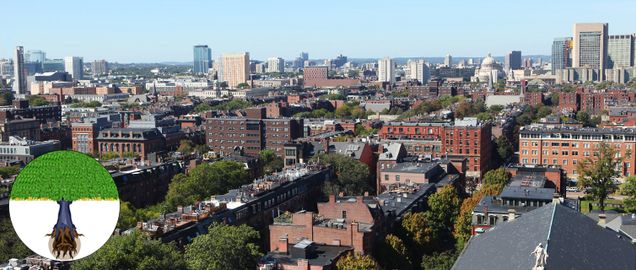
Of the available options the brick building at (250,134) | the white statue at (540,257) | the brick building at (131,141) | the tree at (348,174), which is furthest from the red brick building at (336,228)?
the brick building at (131,141)

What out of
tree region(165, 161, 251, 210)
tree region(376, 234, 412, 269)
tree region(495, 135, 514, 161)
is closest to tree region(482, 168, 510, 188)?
tree region(165, 161, 251, 210)

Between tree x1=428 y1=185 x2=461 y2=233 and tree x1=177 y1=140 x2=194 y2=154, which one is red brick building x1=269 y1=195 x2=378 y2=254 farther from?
tree x1=177 y1=140 x2=194 y2=154

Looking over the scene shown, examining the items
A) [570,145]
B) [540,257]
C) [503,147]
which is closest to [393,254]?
[540,257]

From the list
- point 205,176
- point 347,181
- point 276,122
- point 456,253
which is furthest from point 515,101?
point 456,253

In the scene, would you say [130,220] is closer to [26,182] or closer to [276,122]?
[26,182]

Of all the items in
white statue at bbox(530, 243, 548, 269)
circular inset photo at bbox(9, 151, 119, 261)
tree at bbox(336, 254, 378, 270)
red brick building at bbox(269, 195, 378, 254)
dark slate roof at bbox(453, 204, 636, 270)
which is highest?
circular inset photo at bbox(9, 151, 119, 261)

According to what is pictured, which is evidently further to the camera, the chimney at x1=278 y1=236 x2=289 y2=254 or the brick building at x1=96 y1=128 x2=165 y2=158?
the brick building at x1=96 y1=128 x2=165 y2=158
